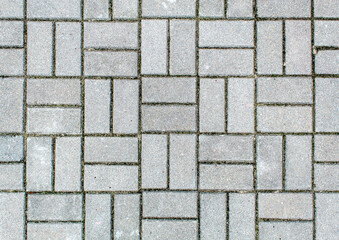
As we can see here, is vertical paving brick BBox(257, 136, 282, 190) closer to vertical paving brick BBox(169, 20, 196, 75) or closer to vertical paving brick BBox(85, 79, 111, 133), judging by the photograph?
vertical paving brick BBox(169, 20, 196, 75)

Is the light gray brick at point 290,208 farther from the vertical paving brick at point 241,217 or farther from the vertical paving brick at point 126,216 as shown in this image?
the vertical paving brick at point 126,216

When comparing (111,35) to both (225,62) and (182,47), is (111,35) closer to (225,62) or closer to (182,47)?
(182,47)

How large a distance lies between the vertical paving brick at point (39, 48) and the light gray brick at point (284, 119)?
56.4 inches

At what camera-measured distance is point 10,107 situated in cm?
225

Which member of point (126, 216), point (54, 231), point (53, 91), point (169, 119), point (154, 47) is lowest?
point (54, 231)

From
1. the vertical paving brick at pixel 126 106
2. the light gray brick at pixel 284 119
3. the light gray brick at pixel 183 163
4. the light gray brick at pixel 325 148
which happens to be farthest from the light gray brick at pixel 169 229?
the light gray brick at pixel 325 148

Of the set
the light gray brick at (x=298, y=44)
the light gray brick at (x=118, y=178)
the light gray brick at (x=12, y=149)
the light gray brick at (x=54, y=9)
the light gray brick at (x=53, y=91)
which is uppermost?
the light gray brick at (x=54, y=9)

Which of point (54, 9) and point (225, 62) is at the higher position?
point (54, 9)

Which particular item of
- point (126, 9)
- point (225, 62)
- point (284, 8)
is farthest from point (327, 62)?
point (126, 9)

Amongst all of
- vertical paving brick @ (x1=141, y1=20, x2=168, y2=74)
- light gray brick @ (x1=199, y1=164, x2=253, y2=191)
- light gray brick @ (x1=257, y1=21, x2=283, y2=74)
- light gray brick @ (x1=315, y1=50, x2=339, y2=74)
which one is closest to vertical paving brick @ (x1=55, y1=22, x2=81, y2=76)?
vertical paving brick @ (x1=141, y1=20, x2=168, y2=74)

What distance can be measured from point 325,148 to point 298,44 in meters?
0.71

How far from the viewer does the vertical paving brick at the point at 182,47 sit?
7.41ft

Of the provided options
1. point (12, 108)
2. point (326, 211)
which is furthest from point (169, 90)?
point (326, 211)

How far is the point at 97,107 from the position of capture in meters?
2.25
